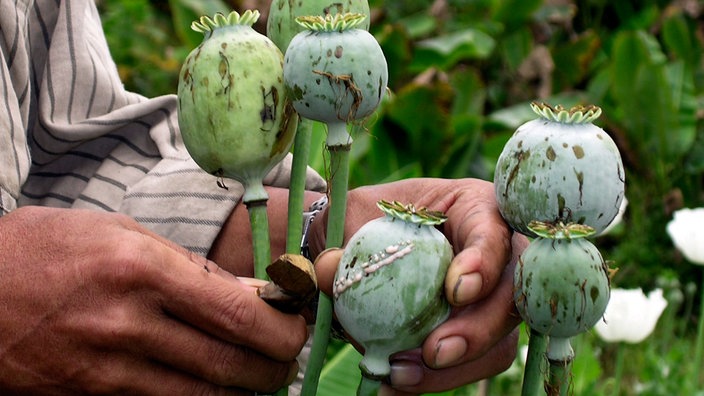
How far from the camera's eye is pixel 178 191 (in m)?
1.14

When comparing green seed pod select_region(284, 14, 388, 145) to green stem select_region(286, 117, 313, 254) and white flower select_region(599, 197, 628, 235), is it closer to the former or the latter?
green stem select_region(286, 117, 313, 254)

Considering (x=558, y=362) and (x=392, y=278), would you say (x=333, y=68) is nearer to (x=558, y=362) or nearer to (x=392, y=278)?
(x=392, y=278)

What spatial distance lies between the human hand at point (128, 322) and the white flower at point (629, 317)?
1.28m

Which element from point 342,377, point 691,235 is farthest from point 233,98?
point 691,235

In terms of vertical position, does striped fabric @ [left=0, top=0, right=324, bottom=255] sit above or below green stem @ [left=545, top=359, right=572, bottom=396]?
below

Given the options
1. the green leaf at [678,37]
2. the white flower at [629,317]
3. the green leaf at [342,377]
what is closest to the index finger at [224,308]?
the green leaf at [342,377]

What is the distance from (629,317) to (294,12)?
140cm

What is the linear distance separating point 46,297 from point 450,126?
2843mm

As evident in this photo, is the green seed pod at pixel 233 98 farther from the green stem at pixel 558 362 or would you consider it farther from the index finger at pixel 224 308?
the green stem at pixel 558 362

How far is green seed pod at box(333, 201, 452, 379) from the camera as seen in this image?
2.22 feet

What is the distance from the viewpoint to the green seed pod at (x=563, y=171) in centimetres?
70

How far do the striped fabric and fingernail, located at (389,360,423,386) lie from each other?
0.41 m

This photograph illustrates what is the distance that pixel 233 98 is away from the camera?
0.71 metres

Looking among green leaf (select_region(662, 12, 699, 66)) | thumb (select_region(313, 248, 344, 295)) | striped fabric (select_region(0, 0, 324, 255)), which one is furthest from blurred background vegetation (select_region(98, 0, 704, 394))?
thumb (select_region(313, 248, 344, 295))
